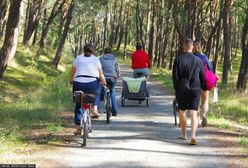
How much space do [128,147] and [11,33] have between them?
10.1m

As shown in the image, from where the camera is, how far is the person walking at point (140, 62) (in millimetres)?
16766

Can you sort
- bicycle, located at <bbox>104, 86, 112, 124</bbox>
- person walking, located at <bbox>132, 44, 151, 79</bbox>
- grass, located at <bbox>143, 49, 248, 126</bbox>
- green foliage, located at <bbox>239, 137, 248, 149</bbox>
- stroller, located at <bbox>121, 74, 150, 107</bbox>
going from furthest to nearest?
person walking, located at <bbox>132, 44, 151, 79</bbox>
stroller, located at <bbox>121, 74, 150, 107</bbox>
grass, located at <bbox>143, 49, 248, 126</bbox>
bicycle, located at <bbox>104, 86, 112, 124</bbox>
green foliage, located at <bbox>239, 137, 248, 149</bbox>

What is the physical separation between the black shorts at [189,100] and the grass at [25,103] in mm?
3196

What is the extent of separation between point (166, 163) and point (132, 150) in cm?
120

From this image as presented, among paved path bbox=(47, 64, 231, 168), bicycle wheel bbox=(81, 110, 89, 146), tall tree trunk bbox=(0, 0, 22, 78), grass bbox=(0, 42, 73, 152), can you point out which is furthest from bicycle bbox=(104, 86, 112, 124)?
tall tree trunk bbox=(0, 0, 22, 78)

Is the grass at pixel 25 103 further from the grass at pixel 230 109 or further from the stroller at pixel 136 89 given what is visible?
the grass at pixel 230 109

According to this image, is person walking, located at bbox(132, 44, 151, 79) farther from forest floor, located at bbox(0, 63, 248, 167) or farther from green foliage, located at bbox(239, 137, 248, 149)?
green foliage, located at bbox(239, 137, 248, 149)

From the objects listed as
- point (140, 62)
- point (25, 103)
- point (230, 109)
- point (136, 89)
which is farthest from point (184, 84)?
point (25, 103)

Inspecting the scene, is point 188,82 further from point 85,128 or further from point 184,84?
point 85,128

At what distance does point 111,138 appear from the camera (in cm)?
1056

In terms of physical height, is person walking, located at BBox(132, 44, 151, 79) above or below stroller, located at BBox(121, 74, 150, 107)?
above

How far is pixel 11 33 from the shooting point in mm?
18047

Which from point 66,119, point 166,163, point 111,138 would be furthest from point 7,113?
point 166,163

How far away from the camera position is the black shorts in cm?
991
